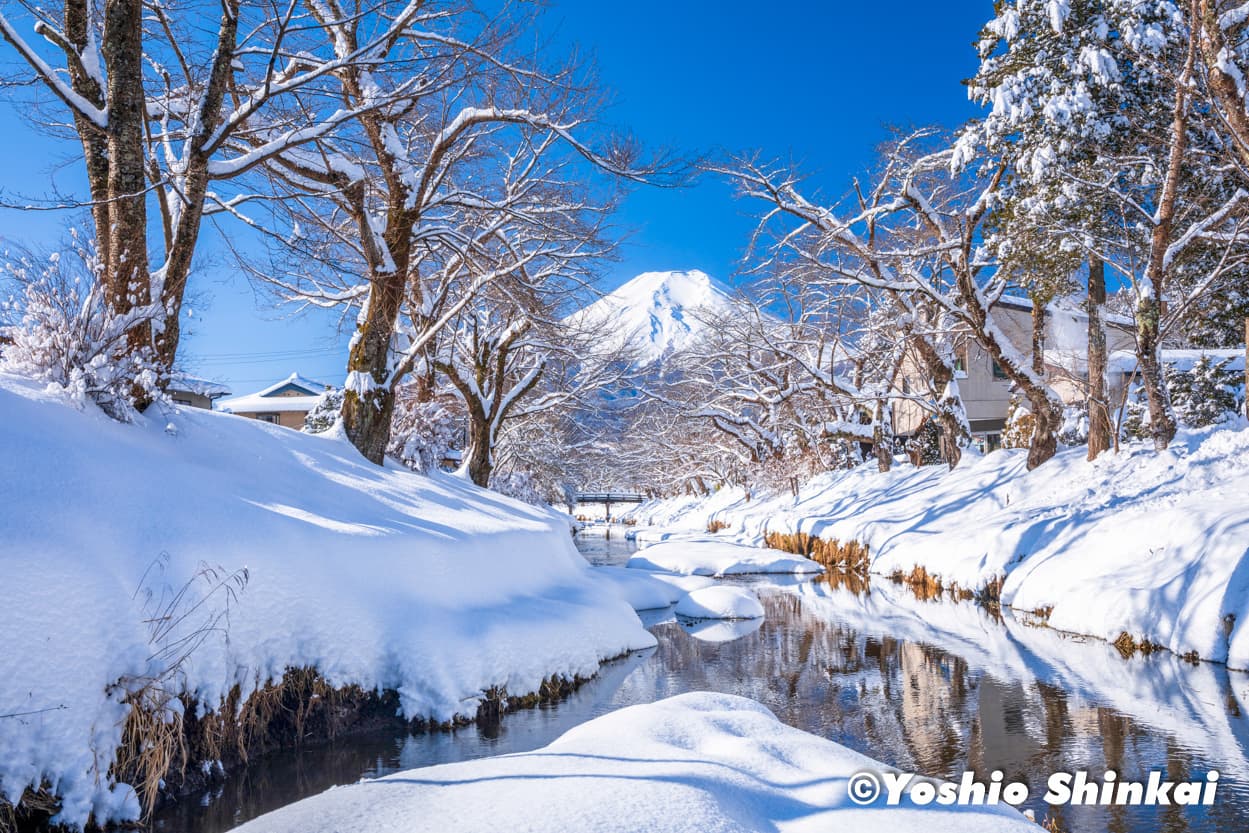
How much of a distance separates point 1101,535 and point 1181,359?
17916 millimetres

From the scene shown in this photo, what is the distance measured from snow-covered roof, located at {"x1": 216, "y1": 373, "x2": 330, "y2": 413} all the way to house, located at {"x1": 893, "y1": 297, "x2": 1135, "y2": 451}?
30.0 metres

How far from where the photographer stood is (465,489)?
14031mm

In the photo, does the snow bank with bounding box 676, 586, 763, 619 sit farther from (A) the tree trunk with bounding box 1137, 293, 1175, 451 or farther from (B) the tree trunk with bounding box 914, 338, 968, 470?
(B) the tree trunk with bounding box 914, 338, 968, 470

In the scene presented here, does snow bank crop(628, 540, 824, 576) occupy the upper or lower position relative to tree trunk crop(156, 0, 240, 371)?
lower

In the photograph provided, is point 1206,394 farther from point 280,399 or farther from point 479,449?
point 280,399

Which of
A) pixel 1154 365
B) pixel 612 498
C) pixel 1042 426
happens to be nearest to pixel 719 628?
pixel 1154 365

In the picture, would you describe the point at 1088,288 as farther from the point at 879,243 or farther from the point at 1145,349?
the point at 879,243

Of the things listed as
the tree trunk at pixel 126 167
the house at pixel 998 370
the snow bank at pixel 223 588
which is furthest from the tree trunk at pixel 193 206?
the house at pixel 998 370

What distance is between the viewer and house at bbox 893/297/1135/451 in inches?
1075

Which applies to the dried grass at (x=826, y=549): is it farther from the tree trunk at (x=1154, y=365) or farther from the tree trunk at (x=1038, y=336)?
the tree trunk at (x=1154, y=365)

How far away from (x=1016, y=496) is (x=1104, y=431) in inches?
90.3

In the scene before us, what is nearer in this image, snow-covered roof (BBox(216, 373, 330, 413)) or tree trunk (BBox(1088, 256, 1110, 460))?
tree trunk (BBox(1088, 256, 1110, 460))

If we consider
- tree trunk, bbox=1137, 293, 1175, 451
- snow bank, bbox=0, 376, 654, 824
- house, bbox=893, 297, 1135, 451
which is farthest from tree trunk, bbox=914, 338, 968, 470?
snow bank, bbox=0, 376, 654, 824

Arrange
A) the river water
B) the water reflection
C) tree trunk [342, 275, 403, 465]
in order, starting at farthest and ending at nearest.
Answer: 1. the water reflection
2. tree trunk [342, 275, 403, 465]
3. the river water
